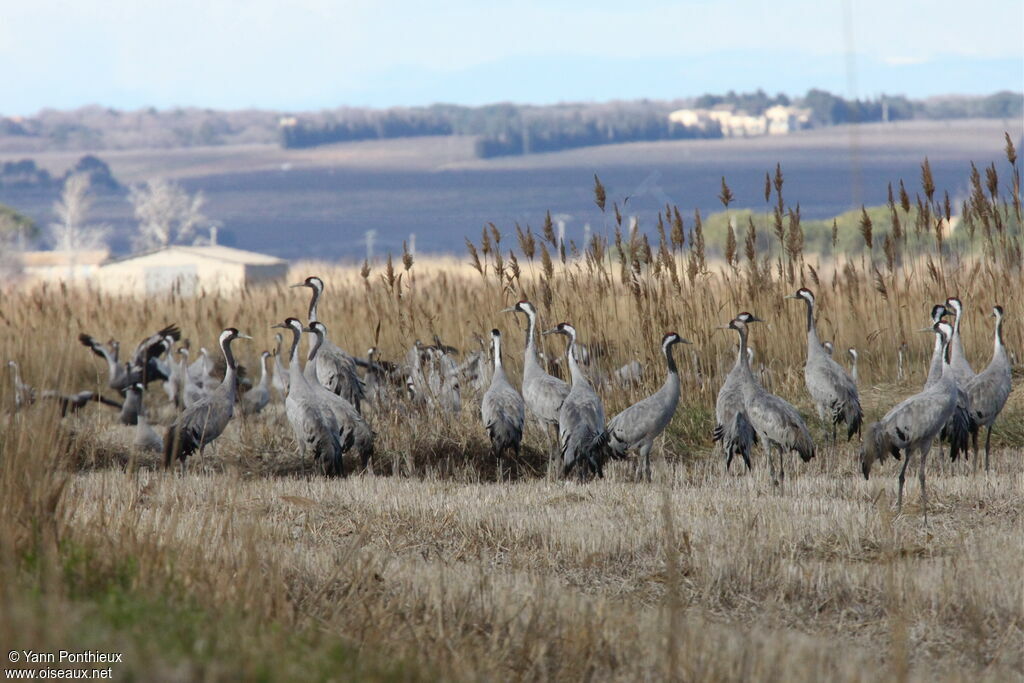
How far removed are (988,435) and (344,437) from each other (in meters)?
4.73

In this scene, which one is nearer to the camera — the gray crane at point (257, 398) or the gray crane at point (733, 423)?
the gray crane at point (733, 423)

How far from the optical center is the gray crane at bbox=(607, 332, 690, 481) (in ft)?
30.6

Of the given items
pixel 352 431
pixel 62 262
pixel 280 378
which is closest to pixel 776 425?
pixel 352 431

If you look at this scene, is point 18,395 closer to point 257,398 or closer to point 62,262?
point 257,398

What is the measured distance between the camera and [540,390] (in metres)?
10.1

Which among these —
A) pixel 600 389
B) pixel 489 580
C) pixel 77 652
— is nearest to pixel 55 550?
pixel 77 652

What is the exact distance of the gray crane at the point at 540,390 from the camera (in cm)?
995

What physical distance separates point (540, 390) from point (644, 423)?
1.08 meters

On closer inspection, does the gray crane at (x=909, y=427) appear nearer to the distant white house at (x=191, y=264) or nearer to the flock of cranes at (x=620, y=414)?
the flock of cranes at (x=620, y=414)

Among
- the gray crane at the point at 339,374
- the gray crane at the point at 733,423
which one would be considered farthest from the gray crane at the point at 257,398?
the gray crane at the point at 733,423

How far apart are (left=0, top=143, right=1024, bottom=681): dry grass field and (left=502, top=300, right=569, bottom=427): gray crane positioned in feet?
1.58

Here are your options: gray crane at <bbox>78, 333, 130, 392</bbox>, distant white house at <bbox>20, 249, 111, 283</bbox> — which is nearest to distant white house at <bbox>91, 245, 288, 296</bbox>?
distant white house at <bbox>20, 249, 111, 283</bbox>

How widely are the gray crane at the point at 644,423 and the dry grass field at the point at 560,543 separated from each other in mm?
257

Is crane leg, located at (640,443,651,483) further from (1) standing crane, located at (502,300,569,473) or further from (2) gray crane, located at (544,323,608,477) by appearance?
(1) standing crane, located at (502,300,569,473)
